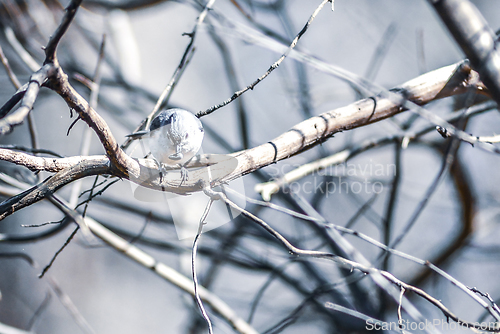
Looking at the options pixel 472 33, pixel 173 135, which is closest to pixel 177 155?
pixel 173 135

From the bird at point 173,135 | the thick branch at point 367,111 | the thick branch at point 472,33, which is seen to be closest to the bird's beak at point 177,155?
the bird at point 173,135

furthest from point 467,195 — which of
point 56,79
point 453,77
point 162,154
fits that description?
point 56,79

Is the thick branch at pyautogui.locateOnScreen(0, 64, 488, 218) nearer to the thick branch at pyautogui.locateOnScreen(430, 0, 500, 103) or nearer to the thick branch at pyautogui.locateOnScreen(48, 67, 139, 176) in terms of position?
the thick branch at pyautogui.locateOnScreen(48, 67, 139, 176)

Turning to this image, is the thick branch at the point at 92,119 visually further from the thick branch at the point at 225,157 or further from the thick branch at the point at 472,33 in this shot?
the thick branch at the point at 472,33

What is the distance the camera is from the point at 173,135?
0.97 ft

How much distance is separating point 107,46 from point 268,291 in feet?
2.78

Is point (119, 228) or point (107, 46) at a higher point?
point (107, 46)

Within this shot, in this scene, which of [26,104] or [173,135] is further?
[173,135]

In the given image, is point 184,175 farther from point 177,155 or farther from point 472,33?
point 472,33

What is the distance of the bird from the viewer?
0.30m

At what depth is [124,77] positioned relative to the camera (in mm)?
817

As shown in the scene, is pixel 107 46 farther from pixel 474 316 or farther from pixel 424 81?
pixel 474 316

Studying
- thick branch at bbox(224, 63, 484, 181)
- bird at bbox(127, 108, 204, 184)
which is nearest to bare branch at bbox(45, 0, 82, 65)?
bird at bbox(127, 108, 204, 184)

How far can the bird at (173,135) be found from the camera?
11.7 inches
